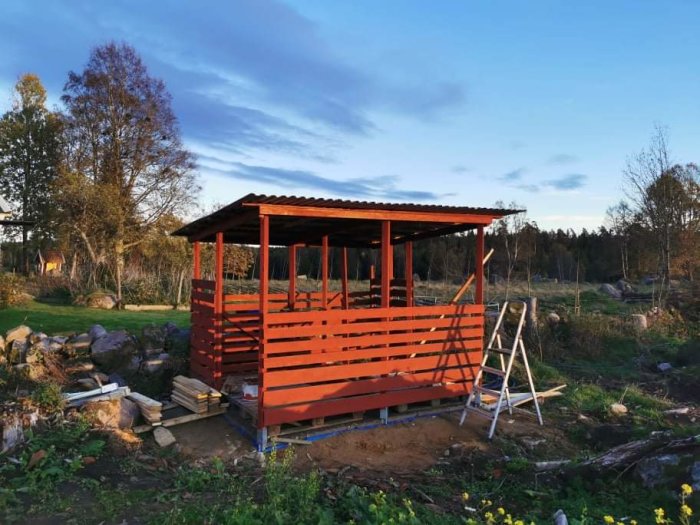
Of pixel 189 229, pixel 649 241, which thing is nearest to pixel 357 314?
pixel 189 229

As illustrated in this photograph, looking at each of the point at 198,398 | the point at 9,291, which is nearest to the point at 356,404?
the point at 198,398

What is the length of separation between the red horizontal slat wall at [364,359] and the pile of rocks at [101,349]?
336 cm

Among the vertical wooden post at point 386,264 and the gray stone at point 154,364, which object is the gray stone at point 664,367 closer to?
the vertical wooden post at point 386,264

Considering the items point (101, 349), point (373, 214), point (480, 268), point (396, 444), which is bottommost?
point (396, 444)

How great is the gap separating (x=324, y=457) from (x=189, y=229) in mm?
4196

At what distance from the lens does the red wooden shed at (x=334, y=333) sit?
5.62 metres

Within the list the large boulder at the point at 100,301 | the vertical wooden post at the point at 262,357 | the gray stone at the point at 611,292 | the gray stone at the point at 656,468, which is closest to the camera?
the gray stone at the point at 656,468

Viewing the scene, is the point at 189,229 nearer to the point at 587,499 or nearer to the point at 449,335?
the point at 449,335

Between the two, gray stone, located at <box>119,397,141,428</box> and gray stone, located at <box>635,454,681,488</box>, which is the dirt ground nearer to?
gray stone, located at <box>119,397,141,428</box>

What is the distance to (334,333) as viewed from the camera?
595 centimetres

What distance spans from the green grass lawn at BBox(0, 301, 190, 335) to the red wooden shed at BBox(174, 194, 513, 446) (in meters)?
3.30

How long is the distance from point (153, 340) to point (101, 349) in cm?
89

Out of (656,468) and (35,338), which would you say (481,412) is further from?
(35,338)

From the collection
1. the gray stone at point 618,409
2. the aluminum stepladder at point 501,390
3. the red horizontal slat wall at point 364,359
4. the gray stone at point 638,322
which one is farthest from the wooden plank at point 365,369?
the gray stone at point 638,322
